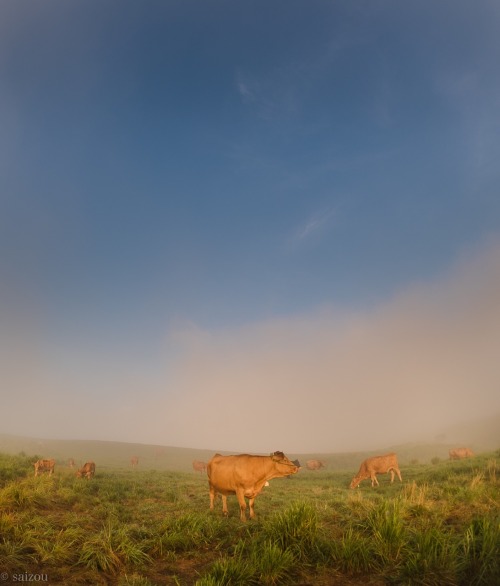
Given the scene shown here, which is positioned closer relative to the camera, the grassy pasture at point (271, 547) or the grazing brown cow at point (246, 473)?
the grassy pasture at point (271, 547)

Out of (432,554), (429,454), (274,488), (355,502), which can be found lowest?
(429,454)

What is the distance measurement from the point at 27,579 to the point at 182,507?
8481 mm

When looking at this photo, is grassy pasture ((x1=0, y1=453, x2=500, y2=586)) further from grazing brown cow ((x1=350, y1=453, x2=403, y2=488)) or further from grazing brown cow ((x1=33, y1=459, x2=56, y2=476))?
grazing brown cow ((x1=33, y1=459, x2=56, y2=476))

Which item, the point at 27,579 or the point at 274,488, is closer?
the point at 27,579

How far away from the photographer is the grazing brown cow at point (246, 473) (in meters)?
13.0

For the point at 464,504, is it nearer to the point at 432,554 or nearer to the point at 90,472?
the point at 432,554

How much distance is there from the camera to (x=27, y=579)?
7148 mm

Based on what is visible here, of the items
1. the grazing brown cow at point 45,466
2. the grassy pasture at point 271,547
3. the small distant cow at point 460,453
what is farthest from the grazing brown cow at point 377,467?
the grazing brown cow at point 45,466

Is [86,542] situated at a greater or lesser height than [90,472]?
greater

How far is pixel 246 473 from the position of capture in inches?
517

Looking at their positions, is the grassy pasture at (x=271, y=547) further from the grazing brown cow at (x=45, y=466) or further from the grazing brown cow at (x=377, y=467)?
the grazing brown cow at (x=45, y=466)

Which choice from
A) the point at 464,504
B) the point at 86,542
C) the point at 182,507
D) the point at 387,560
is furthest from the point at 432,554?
the point at 182,507

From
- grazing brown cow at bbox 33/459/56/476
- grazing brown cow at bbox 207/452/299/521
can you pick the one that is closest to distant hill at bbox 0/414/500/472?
grazing brown cow at bbox 33/459/56/476

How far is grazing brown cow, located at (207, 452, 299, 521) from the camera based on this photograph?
42.7 ft
